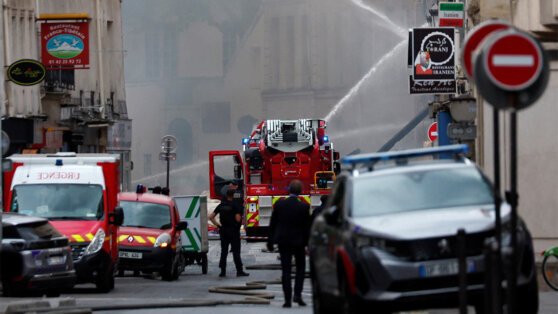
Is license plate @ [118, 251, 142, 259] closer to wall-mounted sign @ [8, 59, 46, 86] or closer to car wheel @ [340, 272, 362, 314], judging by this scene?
wall-mounted sign @ [8, 59, 46, 86]

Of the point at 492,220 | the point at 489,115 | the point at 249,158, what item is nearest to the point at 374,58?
the point at 249,158

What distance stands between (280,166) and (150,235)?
1410 centimetres

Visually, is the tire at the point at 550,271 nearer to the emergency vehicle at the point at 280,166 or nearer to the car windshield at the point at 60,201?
the car windshield at the point at 60,201

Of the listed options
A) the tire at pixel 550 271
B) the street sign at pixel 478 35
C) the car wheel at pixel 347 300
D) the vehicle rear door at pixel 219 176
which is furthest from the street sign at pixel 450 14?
the car wheel at pixel 347 300

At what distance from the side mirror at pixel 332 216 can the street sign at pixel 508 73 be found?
3.11m

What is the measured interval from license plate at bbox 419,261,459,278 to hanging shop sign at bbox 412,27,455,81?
16.8 m

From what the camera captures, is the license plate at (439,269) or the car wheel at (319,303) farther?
the car wheel at (319,303)

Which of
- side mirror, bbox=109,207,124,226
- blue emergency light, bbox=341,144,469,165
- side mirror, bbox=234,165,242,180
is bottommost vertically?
side mirror, bbox=234,165,242,180

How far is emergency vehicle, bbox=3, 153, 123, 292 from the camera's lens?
68.0 feet

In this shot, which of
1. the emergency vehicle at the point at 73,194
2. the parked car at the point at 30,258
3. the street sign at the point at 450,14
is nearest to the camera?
the parked car at the point at 30,258

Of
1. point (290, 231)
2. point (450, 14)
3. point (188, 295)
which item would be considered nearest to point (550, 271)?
point (290, 231)

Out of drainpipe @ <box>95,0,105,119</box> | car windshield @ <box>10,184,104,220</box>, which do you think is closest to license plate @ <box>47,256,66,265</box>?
car windshield @ <box>10,184,104,220</box>

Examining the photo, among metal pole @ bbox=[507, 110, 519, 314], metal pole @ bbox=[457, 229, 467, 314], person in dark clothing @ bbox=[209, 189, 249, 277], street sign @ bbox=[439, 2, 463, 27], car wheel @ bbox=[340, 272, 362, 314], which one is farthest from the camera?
street sign @ bbox=[439, 2, 463, 27]

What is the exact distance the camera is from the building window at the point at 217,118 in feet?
280
